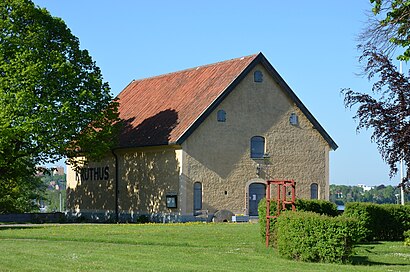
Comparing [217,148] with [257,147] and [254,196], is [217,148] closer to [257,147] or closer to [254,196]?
[257,147]

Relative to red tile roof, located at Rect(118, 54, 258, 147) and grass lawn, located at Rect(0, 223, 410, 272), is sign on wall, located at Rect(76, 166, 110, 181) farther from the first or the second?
grass lawn, located at Rect(0, 223, 410, 272)

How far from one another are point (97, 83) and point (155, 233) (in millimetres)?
14691

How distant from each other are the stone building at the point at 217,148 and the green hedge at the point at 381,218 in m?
14.3

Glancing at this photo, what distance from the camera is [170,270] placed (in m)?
19.6

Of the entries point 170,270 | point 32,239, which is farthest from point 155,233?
point 170,270

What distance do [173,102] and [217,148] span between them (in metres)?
5.03

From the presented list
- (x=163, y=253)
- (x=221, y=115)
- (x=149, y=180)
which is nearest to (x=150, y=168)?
(x=149, y=180)

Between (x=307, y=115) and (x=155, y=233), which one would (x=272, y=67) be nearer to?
(x=307, y=115)

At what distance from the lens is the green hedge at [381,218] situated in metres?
33.3

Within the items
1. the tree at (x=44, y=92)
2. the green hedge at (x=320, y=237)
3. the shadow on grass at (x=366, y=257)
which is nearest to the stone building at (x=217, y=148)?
the tree at (x=44, y=92)

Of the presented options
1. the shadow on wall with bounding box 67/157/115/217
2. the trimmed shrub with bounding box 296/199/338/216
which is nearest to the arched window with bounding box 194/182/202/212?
the shadow on wall with bounding box 67/157/115/217

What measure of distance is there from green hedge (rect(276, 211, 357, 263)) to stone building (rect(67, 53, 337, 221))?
23516mm

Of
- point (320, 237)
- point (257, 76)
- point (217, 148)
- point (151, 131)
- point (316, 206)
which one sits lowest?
point (320, 237)

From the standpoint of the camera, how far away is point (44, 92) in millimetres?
43719
